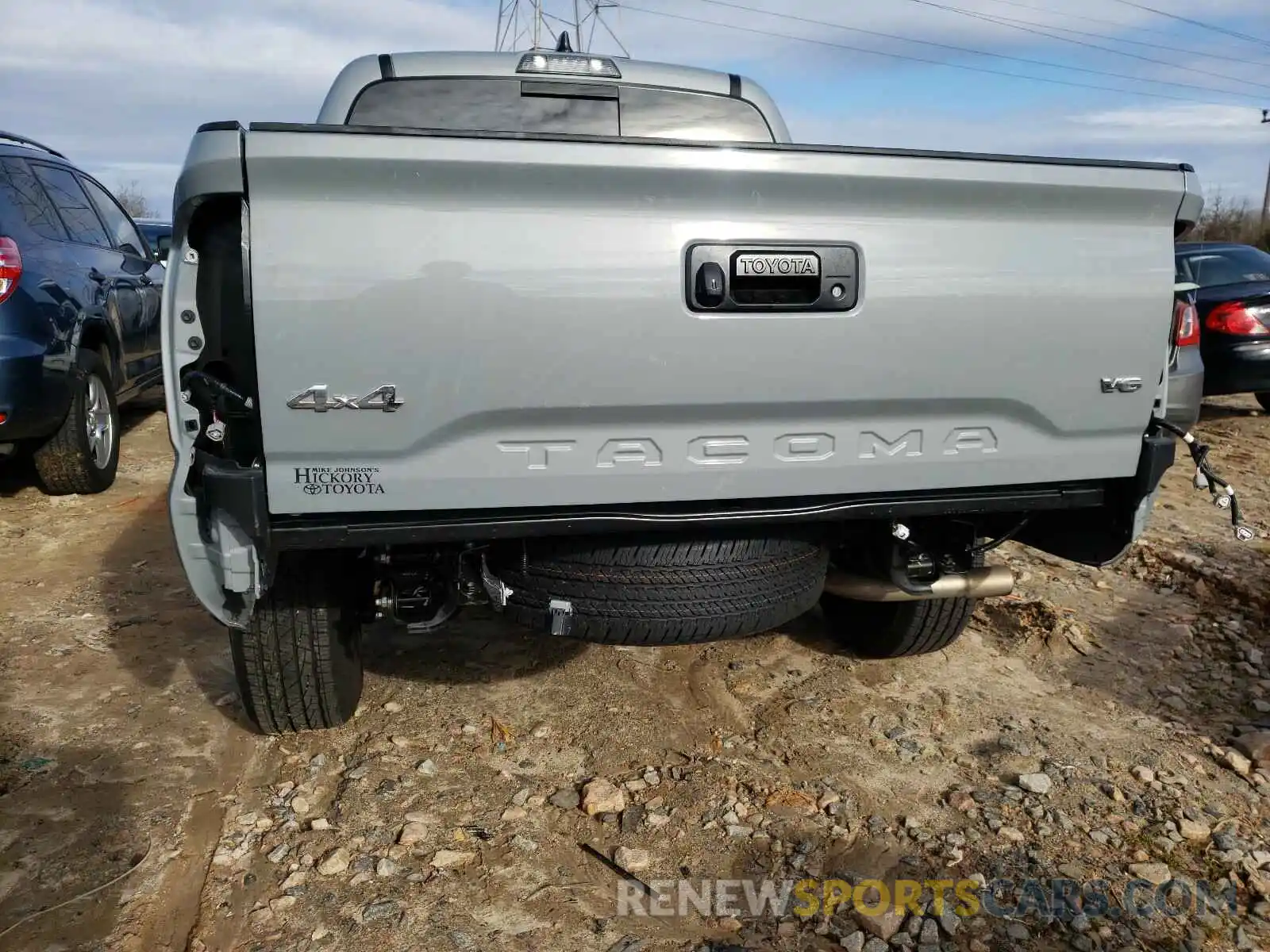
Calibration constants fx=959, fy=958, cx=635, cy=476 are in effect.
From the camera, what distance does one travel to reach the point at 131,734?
9.61ft

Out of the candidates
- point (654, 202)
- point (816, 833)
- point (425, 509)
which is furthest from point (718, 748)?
point (654, 202)

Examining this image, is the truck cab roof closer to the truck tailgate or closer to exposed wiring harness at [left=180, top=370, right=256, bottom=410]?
the truck tailgate

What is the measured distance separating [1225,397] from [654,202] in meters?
9.86

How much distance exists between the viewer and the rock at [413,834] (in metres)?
2.44

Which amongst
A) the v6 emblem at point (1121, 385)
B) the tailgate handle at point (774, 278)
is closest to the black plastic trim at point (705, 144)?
the tailgate handle at point (774, 278)

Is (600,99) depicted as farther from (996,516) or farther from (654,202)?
(996,516)

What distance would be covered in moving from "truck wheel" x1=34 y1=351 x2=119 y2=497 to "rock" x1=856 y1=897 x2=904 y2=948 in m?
4.65

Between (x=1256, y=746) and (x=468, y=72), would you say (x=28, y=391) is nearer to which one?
(x=468, y=72)

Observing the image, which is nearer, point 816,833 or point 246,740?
point 816,833

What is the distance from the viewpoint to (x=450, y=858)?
2.39m

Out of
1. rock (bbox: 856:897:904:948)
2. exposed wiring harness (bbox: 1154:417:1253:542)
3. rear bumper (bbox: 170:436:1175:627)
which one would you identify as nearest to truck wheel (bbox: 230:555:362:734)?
rear bumper (bbox: 170:436:1175:627)

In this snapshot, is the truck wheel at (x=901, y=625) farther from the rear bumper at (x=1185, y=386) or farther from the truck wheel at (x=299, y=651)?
the rear bumper at (x=1185, y=386)

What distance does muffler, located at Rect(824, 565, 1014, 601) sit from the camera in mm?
2850

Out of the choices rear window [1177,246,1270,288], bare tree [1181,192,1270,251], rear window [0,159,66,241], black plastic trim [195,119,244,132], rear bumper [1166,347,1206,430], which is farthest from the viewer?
bare tree [1181,192,1270,251]
